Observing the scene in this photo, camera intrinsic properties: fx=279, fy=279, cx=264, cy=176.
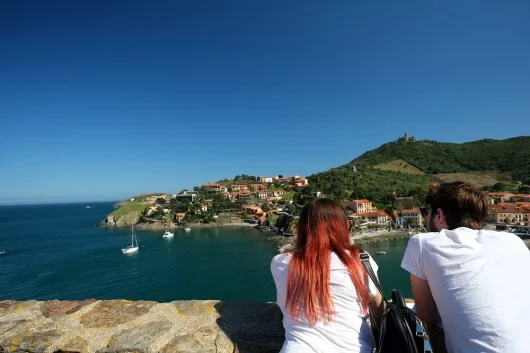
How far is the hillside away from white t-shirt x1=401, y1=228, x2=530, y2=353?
58.0 m

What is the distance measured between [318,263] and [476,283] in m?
0.70

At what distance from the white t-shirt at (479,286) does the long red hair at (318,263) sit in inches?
13.9

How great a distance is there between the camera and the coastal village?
1808 inches

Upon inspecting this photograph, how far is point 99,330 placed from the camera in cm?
196

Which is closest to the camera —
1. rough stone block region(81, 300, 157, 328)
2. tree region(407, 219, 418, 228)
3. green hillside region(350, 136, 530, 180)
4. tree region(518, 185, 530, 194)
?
rough stone block region(81, 300, 157, 328)

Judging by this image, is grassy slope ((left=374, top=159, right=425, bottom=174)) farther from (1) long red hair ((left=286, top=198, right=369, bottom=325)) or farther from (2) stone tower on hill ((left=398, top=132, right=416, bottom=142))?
(1) long red hair ((left=286, top=198, right=369, bottom=325))

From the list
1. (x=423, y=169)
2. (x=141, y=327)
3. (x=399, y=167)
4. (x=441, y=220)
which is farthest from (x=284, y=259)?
(x=423, y=169)

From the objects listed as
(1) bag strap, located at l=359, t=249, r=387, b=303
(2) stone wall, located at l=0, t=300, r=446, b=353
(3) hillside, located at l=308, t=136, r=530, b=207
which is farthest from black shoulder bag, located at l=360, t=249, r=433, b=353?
(3) hillside, located at l=308, t=136, r=530, b=207

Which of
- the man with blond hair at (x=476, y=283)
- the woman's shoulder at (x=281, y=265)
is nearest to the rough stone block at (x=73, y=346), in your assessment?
the woman's shoulder at (x=281, y=265)

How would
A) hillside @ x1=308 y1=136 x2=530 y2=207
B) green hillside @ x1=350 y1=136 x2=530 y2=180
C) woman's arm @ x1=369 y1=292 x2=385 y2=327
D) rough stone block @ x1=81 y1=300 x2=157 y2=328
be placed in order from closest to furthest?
1. woman's arm @ x1=369 y1=292 x2=385 y2=327
2. rough stone block @ x1=81 y1=300 x2=157 y2=328
3. hillside @ x1=308 y1=136 x2=530 y2=207
4. green hillside @ x1=350 y1=136 x2=530 y2=180

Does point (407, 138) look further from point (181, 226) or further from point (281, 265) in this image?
point (281, 265)

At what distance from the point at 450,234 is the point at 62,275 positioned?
113 ft

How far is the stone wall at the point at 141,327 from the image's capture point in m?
1.74

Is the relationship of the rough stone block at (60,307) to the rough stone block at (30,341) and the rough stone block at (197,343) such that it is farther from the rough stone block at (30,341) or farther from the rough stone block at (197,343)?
the rough stone block at (197,343)
